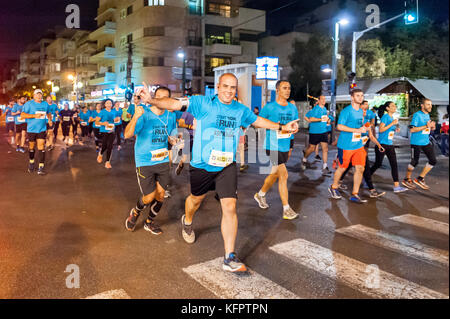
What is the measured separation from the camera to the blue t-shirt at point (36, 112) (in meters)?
10.0

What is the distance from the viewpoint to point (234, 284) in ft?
12.9

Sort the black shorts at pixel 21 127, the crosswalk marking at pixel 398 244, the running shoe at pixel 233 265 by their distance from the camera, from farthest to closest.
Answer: the black shorts at pixel 21 127
the crosswalk marking at pixel 398 244
the running shoe at pixel 233 265

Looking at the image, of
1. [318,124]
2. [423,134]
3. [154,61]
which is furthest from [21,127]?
[154,61]

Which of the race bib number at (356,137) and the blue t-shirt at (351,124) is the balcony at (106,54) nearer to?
the blue t-shirt at (351,124)

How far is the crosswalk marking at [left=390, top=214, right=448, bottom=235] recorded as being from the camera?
19.5ft

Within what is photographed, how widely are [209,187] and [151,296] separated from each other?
1.43 metres

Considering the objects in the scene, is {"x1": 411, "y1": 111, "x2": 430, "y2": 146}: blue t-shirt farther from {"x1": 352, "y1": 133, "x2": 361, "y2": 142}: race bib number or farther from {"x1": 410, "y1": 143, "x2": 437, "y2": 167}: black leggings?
{"x1": 352, "y1": 133, "x2": 361, "y2": 142}: race bib number

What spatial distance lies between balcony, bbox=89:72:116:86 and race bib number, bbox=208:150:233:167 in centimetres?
5137

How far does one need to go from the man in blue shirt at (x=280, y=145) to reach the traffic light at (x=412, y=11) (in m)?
9.65

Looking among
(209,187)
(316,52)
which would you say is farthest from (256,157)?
(316,52)

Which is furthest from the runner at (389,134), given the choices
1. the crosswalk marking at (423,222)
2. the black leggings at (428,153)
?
the crosswalk marking at (423,222)

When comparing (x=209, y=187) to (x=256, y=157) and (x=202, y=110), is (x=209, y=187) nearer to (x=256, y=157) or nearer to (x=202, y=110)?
(x=202, y=110)

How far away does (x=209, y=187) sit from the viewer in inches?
183

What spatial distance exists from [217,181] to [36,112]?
285 inches
